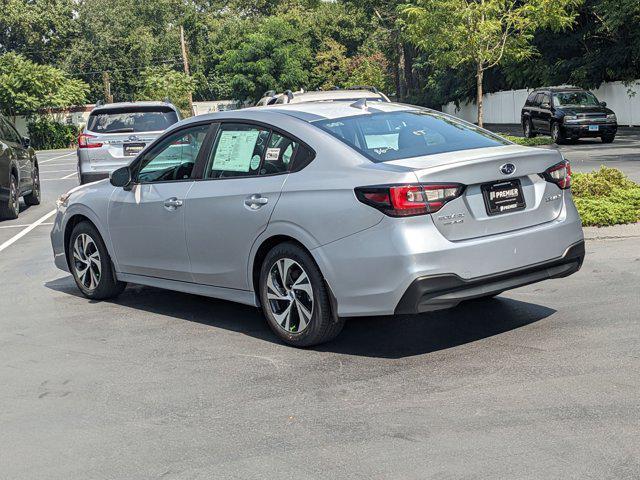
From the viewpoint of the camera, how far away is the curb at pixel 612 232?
10.7m

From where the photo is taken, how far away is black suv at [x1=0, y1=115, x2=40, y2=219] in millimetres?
16484

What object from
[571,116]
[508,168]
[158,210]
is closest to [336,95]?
[158,210]

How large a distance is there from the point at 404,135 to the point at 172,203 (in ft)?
6.42

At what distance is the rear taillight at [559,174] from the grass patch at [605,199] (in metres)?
4.17

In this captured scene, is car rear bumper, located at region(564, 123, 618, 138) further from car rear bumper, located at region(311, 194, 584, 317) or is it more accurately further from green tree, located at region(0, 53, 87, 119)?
green tree, located at region(0, 53, 87, 119)

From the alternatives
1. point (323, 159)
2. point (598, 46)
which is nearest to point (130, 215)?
point (323, 159)

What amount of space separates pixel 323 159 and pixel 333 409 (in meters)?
1.93

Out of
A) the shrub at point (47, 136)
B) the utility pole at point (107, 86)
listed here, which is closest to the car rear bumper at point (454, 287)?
the shrub at point (47, 136)

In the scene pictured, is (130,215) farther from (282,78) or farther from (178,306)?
(282,78)

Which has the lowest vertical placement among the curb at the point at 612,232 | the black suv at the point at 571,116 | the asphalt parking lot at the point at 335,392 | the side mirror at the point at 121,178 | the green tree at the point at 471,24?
the black suv at the point at 571,116

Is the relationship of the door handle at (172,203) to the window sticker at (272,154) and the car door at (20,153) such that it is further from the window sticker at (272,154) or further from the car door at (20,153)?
the car door at (20,153)

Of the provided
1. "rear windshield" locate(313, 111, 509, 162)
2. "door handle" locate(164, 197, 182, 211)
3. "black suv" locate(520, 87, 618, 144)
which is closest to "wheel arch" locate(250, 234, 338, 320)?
"rear windshield" locate(313, 111, 509, 162)

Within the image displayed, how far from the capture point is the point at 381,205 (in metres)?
6.14

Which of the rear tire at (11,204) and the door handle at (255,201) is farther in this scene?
the rear tire at (11,204)
